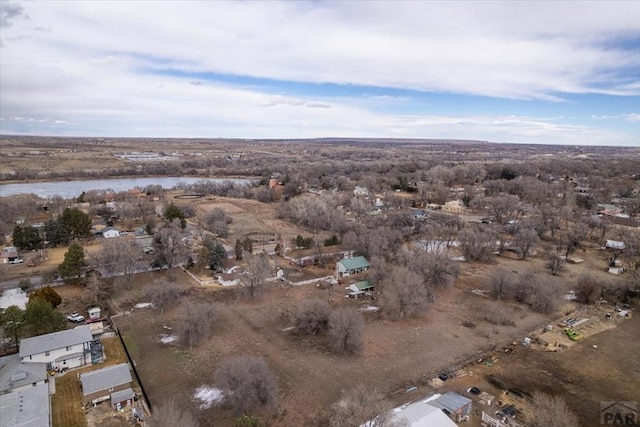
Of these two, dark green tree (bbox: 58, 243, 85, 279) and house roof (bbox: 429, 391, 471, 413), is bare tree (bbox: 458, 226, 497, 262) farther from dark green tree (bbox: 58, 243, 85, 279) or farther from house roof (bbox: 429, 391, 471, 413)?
dark green tree (bbox: 58, 243, 85, 279)

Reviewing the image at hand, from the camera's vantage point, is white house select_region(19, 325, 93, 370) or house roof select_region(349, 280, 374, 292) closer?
white house select_region(19, 325, 93, 370)

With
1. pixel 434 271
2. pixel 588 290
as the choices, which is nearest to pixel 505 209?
pixel 588 290

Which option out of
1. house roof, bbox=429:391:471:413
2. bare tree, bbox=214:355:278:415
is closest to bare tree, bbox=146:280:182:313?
bare tree, bbox=214:355:278:415

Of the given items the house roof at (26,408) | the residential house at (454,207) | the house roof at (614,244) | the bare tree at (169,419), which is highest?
the residential house at (454,207)

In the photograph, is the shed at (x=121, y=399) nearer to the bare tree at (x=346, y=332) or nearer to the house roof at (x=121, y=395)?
the house roof at (x=121, y=395)

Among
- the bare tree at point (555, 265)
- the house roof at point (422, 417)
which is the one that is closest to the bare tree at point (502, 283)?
the bare tree at point (555, 265)

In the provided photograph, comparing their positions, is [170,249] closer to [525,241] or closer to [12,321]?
[12,321]
